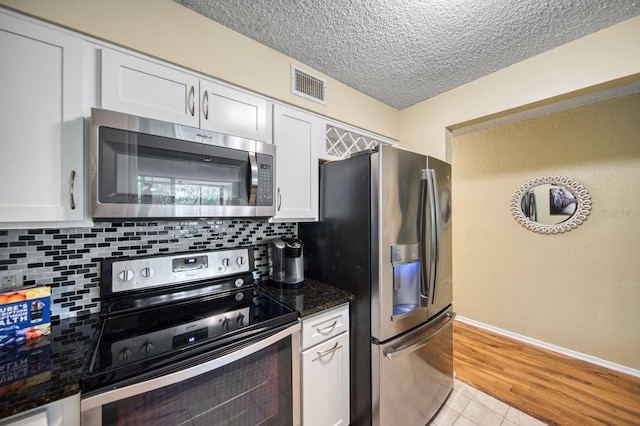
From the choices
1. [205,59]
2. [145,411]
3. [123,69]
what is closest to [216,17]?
[205,59]

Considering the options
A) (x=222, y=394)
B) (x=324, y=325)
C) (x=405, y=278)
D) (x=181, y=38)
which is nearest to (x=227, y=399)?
(x=222, y=394)

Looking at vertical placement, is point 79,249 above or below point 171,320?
above

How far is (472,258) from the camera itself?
316cm

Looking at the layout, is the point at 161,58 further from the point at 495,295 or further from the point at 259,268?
the point at 495,295

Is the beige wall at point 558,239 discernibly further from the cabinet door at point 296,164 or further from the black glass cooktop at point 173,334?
the black glass cooktop at point 173,334

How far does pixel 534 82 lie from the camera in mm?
1614

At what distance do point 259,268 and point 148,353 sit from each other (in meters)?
0.95

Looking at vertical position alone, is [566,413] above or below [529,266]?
below

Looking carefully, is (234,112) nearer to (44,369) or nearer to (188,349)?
(188,349)

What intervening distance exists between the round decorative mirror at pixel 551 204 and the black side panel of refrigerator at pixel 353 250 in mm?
2416

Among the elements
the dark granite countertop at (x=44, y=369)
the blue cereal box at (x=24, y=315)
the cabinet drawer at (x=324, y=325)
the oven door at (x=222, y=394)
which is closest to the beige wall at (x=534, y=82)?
the cabinet drawer at (x=324, y=325)

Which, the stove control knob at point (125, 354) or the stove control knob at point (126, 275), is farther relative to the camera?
the stove control knob at point (126, 275)

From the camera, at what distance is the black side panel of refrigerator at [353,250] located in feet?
4.69

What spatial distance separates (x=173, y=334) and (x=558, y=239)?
3507 millimetres
